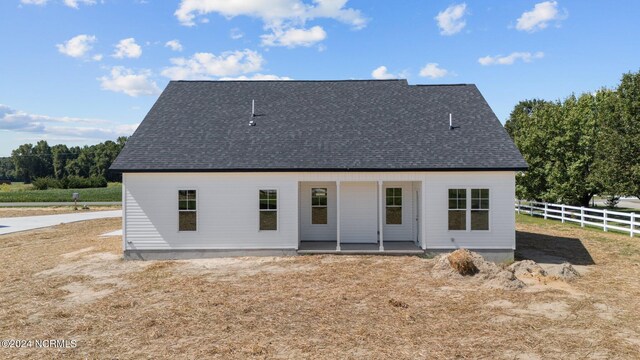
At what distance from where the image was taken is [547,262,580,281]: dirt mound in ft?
38.5

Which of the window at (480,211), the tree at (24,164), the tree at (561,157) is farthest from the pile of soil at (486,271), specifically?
the tree at (24,164)

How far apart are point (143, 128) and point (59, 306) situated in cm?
867

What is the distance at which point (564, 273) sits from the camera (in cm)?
1195

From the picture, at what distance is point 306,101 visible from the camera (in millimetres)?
18531

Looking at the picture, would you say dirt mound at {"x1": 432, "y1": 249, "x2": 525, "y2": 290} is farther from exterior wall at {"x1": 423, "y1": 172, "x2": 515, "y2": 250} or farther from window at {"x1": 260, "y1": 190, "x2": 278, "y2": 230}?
window at {"x1": 260, "y1": 190, "x2": 278, "y2": 230}

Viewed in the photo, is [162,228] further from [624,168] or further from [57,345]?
[624,168]

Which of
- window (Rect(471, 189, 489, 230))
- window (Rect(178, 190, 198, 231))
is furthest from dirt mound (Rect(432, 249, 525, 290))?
window (Rect(178, 190, 198, 231))

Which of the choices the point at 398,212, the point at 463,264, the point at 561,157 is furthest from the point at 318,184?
the point at 561,157

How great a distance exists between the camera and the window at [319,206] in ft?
54.2

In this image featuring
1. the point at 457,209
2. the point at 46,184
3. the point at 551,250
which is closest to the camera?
the point at 457,209

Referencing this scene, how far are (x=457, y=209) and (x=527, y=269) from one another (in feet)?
10.2

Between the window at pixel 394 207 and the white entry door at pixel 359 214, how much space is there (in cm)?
55

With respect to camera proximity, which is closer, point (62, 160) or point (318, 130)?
point (318, 130)

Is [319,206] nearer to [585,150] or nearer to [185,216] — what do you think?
[185,216]
